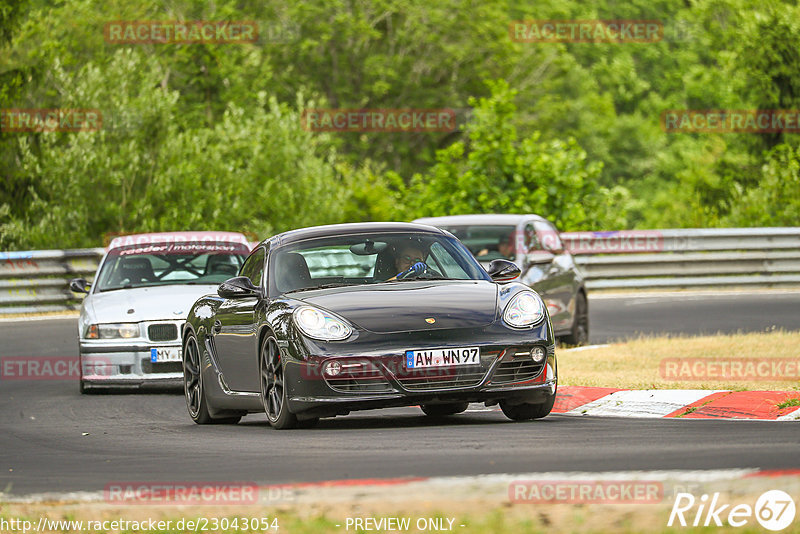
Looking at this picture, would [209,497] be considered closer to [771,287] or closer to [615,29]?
[771,287]

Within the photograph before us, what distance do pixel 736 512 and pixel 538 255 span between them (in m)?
11.0

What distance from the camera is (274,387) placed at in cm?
1010

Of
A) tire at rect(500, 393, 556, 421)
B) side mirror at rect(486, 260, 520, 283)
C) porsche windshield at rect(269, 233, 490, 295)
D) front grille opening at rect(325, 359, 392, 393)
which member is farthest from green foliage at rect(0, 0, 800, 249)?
front grille opening at rect(325, 359, 392, 393)

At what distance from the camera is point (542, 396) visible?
995 cm

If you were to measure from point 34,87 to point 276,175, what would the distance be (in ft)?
18.3

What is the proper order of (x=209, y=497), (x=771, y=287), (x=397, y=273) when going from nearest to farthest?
(x=209, y=497)
(x=397, y=273)
(x=771, y=287)

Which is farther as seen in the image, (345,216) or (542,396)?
(345,216)

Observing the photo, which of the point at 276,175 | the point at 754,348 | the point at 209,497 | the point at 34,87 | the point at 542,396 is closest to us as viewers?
the point at 209,497

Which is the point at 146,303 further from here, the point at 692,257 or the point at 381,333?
the point at 692,257

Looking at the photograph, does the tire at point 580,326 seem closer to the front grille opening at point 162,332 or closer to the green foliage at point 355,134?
the front grille opening at point 162,332

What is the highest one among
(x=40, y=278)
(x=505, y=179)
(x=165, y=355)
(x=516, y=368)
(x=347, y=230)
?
(x=347, y=230)

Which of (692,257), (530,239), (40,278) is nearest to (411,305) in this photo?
(530,239)

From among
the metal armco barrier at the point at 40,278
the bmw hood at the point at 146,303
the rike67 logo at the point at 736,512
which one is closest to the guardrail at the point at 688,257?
the metal armco barrier at the point at 40,278

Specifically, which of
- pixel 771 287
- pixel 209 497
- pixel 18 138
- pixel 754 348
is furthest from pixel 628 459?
pixel 18 138
